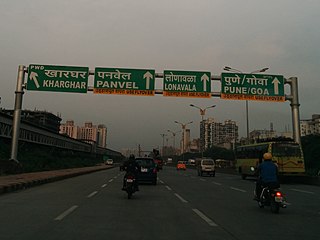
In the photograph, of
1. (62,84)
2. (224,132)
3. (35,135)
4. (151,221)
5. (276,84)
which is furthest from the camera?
(224,132)

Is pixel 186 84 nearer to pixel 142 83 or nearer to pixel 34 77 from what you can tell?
pixel 142 83

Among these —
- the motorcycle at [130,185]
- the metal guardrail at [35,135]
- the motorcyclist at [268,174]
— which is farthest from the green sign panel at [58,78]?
the motorcyclist at [268,174]

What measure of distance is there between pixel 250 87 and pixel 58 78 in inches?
560

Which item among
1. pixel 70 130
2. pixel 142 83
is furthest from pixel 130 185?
pixel 70 130

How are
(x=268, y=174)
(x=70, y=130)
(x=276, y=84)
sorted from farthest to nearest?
(x=70, y=130)
(x=276, y=84)
(x=268, y=174)

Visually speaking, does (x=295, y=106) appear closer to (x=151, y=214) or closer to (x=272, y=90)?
(x=272, y=90)

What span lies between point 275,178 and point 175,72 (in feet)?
51.9

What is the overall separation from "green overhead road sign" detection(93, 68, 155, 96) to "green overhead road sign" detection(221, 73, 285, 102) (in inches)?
222

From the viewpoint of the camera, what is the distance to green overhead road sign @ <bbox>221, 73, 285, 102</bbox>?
2527 cm

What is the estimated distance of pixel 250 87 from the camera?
83.0ft

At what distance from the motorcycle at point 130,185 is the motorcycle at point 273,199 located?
5076 millimetres

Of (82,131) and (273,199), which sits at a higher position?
(82,131)

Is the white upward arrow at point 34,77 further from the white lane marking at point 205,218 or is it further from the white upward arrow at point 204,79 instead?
the white lane marking at point 205,218

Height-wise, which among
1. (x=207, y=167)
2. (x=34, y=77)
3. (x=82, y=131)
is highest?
(x=82, y=131)
